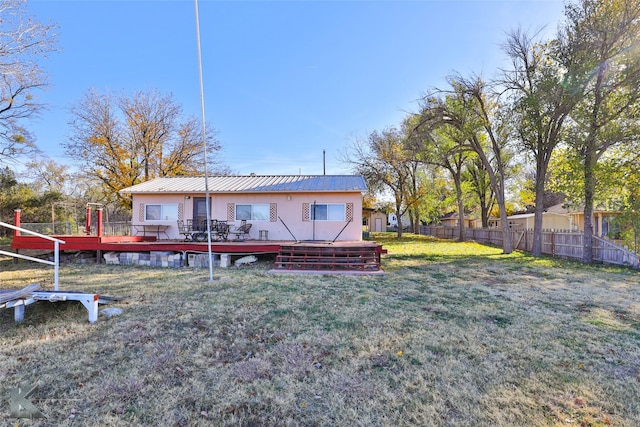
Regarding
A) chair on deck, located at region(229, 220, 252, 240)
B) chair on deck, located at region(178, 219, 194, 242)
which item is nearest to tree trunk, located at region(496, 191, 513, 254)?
chair on deck, located at region(229, 220, 252, 240)

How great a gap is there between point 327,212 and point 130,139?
14183 mm

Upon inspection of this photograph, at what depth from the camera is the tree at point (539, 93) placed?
10.7m

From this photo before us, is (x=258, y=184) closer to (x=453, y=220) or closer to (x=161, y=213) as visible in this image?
(x=161, y=213)

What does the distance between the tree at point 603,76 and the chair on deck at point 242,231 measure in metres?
12.6

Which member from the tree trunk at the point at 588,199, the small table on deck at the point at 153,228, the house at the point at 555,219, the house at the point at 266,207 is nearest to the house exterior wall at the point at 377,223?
the house at the point at 555,219

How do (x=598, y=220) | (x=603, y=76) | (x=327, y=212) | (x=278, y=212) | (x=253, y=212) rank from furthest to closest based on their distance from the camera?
(x=598, y=220) → (x=253, y=212) → (x=278, y=212) → (x=327, y=212) → (x=603, y=76)

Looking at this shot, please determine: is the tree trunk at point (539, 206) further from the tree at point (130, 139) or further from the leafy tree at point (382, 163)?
the tree at point (130, 139)

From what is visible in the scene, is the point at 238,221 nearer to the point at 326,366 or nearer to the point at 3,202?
the point at 326,366

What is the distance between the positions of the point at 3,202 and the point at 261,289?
85.2 feet

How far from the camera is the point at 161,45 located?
38.5 feet

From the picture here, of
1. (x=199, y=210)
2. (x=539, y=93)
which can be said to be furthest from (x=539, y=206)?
(x=199, y=210)

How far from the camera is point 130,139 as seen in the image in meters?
18.4

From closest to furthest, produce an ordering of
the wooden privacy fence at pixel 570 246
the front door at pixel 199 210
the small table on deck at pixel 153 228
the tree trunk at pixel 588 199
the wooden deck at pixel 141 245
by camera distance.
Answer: the wooden deck at pixel 141 245, the wooden privacy fence at pixel 570 246, the tree trunk at pixel 588 199, the front door at pixel 199 210, the small table on deck at pixel 153 228

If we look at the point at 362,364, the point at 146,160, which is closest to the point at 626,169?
the point at 362,364
